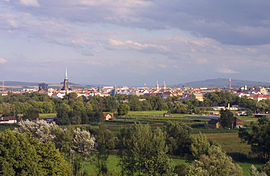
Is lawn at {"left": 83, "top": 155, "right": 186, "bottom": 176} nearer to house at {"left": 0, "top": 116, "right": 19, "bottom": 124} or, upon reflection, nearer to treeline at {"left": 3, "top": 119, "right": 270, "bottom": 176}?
treeline at {"left": 3, "top": 119, "right": 270, "bottom": 176}

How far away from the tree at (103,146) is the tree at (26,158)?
23.7 feet

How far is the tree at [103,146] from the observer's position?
28.5 meters

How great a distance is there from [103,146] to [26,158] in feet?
42.3

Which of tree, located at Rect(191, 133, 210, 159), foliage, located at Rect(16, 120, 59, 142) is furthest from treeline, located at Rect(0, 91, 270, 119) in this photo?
tree, located at Rect(191, 133, 210, 159)

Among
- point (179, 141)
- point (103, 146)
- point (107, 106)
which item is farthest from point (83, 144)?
point (107, 106)

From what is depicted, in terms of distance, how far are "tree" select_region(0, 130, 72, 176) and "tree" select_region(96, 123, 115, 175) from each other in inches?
284

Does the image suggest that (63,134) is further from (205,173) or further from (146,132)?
(205,173)

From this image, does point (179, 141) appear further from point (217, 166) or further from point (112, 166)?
point (217, 166)

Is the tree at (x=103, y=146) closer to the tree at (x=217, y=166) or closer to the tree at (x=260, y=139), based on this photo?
the tree at (x=217, y=166)

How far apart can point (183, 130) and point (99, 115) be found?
102ft

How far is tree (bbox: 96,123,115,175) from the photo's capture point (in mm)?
28497

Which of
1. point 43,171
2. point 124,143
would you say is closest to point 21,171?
point 43,171

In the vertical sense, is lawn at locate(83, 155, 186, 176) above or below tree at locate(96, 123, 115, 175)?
below

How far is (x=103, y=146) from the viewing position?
31219 mm
